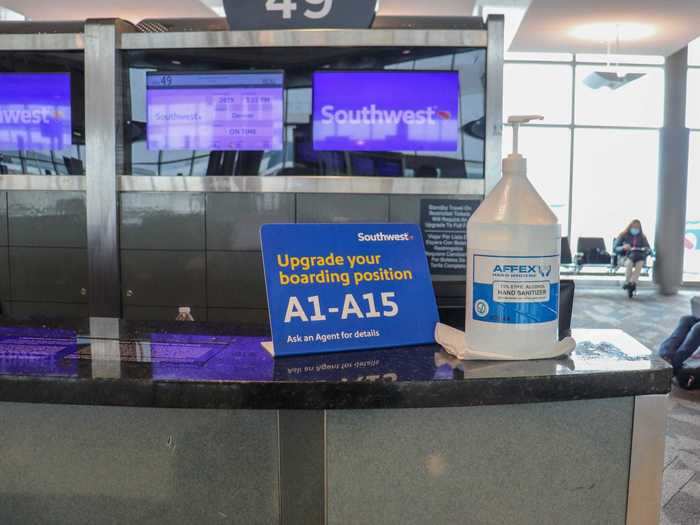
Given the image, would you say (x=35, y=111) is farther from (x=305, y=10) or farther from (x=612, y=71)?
(x=612, y=71)

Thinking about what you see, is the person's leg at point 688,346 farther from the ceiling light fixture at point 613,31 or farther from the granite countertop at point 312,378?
the ceiling light fixture at point 613,31

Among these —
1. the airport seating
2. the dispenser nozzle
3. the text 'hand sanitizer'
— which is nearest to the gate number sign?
the dispenser nozzle

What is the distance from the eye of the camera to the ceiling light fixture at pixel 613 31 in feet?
29.3

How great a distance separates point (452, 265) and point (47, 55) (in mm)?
2424

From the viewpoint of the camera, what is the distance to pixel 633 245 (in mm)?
11703

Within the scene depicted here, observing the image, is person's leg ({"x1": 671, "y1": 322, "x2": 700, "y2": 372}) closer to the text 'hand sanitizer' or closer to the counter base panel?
the counter base panel

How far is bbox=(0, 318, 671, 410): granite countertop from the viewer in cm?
96

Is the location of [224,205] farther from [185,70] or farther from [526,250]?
[526,250]

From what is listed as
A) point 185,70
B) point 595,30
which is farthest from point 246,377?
point 595,30

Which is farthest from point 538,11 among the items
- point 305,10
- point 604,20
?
point 305,10

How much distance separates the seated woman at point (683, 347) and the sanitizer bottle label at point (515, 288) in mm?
4526

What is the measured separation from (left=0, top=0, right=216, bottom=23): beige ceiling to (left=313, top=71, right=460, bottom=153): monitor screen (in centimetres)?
614

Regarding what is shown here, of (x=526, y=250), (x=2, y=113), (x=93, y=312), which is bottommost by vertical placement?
(x=93, y=312)

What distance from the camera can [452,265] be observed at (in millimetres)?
3297
